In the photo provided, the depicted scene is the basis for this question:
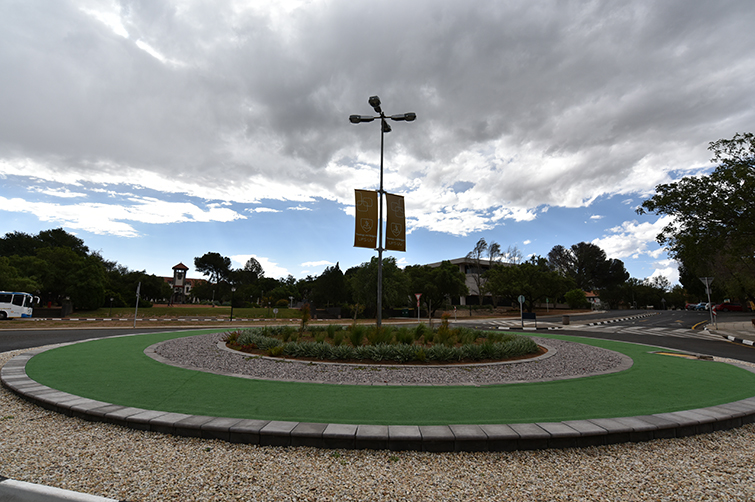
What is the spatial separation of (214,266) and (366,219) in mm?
100571

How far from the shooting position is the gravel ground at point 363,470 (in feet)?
9.50

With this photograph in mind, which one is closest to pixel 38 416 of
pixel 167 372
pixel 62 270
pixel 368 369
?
pixel 167 372

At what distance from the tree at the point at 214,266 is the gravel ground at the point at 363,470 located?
105 metres

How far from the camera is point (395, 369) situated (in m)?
7.61

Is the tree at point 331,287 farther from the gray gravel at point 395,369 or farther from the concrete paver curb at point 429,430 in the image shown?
the concrete paver curb at point 429,430

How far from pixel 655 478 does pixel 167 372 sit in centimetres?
756

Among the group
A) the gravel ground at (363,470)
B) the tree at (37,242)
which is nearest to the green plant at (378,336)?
the gravel ground at (363,470)

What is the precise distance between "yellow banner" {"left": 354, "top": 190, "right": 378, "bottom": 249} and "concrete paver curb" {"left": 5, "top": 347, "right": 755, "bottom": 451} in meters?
7.88

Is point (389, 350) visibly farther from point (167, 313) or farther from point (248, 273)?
point (248, 273)

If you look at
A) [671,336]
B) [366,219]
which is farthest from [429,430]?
[671,336]

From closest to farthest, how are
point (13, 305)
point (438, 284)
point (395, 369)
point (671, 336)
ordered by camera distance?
point (395, 369)
point (671, 336)
point (13, 305)
point (438, 284)

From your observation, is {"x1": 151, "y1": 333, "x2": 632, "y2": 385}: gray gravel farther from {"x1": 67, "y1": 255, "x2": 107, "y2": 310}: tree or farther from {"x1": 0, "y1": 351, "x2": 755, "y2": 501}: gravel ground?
{"x1": 67, "y1": 255, "x2": 107, "y2": 310}: tree

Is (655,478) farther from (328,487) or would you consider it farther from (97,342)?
(97,342)

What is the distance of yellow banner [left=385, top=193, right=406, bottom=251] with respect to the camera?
12250 mm
